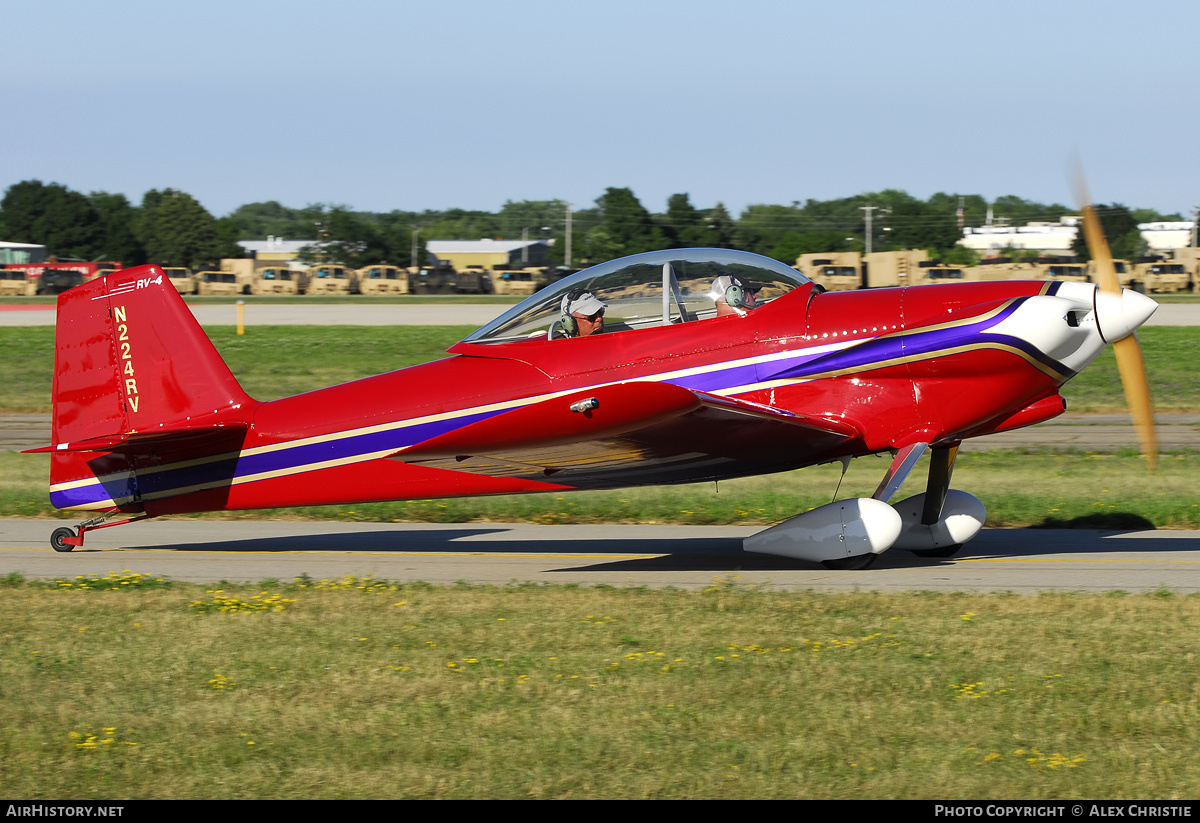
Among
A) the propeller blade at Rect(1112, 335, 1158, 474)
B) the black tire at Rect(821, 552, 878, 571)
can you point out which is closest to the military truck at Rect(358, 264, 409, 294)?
the black tire at Rect(821, 552, 878, 571)

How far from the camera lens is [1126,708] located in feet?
16.6

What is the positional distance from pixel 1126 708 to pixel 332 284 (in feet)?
204

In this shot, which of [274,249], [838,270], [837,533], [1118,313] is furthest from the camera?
[274,249]

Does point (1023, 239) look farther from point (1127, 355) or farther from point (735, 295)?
point (735, 295)

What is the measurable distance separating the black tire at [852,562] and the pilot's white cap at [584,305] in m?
2.52

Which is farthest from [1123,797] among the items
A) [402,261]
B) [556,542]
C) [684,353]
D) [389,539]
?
[402,261]

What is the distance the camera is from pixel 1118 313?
318 inches

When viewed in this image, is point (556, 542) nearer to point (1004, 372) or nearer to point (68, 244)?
point (1004, 372)

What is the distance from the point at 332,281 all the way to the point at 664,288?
58.1 metres

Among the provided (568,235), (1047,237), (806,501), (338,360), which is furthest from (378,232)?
(806,501)

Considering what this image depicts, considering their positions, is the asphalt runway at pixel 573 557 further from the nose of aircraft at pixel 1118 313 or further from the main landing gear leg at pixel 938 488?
the nose of aircraft at pixel 1118 313

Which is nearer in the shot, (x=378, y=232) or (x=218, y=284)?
(x=218, y=284)

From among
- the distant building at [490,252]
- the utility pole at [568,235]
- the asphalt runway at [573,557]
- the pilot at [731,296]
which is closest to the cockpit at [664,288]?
the pilot at [731,296]

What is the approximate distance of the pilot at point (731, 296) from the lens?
332 inches
